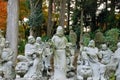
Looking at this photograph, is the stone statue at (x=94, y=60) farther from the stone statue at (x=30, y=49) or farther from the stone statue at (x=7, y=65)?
the stone statue at (x=7, y=65)

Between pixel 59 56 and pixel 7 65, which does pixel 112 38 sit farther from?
pixel 7 65

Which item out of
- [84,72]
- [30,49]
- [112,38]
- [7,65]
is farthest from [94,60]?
[112,38]

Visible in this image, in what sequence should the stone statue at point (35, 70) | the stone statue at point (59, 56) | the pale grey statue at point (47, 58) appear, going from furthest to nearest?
the pale grey statue at point (47, 58) < the stone statue at point (59, 56) < the stone statue at point (35, 70)

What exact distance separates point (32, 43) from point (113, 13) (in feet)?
65.5

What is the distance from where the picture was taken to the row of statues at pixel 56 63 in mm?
12000

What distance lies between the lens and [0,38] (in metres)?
14.5

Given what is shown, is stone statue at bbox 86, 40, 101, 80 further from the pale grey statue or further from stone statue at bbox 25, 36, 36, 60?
stone statue at bbox 25, 36, 36, 60

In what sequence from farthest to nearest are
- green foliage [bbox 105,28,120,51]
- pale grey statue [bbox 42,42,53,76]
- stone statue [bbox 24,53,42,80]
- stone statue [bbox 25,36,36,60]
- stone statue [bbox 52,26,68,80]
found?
green foliage [bbox 105,28,120,51] < pale grey statue [bbox 42,42,53,76] < stone statue [bbox 25,36,36,60] < stone statue [bbox 52,26,68,80] < stone statue [bbox 24,53,42,80]

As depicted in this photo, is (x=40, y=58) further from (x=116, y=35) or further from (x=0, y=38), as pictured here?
(x=116, y=35)

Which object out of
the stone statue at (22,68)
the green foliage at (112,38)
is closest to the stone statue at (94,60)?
the stone statue at (22,68)

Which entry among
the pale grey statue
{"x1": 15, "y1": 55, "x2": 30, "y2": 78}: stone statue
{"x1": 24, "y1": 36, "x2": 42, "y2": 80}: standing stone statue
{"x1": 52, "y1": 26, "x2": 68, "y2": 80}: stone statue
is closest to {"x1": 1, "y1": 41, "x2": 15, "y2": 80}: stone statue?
{"x1": 15, "y1": 55, "x2": 30, "y2": 78}: stone statue

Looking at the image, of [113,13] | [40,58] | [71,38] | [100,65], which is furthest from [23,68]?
[113,13]

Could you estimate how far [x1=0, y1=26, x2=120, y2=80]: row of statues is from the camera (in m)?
12.0

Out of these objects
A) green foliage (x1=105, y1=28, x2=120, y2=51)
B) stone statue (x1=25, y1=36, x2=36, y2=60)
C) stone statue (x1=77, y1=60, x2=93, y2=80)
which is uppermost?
stone statue (x1=25, y1=36, x2=36, y2=60)
